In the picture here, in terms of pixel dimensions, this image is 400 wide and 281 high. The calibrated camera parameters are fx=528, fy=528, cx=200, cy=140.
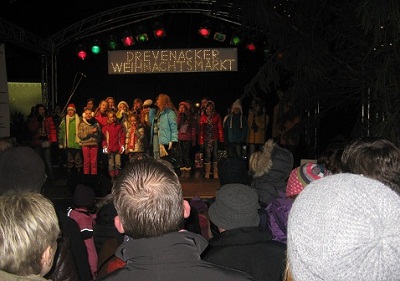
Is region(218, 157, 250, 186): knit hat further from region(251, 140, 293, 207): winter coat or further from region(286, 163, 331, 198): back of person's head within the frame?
region(286, 163, 331, 198): back of person's head

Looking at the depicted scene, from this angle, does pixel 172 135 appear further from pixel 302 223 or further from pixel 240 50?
pixel 302 223

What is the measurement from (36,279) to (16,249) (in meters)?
0.12

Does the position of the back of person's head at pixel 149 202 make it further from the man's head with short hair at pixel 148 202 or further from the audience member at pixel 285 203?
the audience member at pixel 285 203

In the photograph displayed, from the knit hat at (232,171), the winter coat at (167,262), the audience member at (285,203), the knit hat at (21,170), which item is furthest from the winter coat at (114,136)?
the winter coat at (167,262)

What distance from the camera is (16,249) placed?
1669 mm

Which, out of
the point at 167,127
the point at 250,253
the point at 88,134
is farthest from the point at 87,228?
the point at 88,134

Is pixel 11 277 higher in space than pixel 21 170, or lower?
lower

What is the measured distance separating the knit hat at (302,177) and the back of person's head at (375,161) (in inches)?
35.7

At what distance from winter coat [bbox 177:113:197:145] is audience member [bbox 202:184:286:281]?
10.3 meters

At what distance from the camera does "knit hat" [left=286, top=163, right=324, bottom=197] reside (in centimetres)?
339

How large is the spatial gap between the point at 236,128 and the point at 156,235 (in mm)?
11639

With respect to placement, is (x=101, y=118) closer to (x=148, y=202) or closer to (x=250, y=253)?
(x=250, y=253)

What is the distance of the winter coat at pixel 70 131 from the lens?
13.2 metres

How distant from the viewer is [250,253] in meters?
2.56
